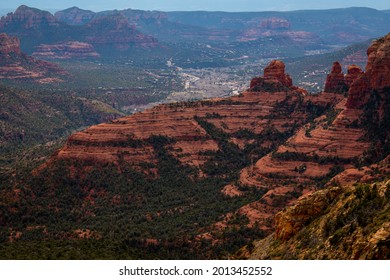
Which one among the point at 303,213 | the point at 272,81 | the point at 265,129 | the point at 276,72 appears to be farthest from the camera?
the point at 276,72

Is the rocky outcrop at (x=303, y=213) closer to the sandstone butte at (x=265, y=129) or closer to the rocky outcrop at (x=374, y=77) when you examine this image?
the sandstone butte at (x=265, y=129)

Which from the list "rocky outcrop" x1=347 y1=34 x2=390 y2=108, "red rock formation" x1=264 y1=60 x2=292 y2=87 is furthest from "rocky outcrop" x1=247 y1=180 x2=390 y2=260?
"red rock formation" x1=264 y1=60 x2=292 y2=87

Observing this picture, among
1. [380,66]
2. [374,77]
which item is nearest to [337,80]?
[374,77]

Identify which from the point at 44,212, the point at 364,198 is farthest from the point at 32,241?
the point at 364,198

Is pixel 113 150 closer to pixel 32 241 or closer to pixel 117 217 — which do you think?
pixel 117 217

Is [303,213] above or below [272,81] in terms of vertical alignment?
below

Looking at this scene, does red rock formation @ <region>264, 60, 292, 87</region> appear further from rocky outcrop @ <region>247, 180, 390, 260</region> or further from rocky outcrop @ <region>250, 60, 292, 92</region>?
rocky outcrop @ <region>247, 180, 390, 260</region>

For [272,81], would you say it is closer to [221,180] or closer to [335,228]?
[221,180]
